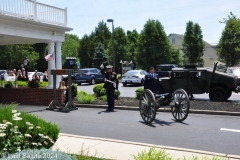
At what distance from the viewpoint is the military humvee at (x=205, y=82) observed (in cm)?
1405

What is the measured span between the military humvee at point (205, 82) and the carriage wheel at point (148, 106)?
5722mm

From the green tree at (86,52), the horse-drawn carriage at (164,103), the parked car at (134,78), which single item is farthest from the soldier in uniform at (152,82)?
the green tree at (86,52)

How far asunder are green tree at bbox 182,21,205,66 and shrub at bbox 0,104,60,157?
47265 millimetres

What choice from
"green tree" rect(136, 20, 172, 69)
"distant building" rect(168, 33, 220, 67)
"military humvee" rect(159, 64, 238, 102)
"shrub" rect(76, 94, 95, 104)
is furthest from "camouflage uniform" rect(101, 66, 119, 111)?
"distant building" rect(168, 33, 220, 67)

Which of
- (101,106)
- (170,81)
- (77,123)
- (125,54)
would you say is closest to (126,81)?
(170,81)

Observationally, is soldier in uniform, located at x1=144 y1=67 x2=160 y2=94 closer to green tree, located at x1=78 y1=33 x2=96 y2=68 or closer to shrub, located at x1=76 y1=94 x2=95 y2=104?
shrub, located at x1=76 y1=94 x2=95 y2=104

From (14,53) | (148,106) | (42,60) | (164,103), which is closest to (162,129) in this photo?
(148,106)

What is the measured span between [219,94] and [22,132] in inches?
441

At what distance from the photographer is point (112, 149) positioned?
630cm

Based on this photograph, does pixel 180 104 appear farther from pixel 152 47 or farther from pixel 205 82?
pixel 152 47

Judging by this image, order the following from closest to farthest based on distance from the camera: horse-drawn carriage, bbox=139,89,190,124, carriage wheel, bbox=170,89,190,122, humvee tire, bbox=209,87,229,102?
horse-drawn carriage, bbox=139,89,190,124
carriage wheel, bbox=170,89,190,122
humvee tire, bbox=209,87,229,102

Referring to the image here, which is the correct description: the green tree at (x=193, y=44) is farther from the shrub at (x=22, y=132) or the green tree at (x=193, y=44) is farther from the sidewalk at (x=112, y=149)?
the shrub at (x=22, y=132)

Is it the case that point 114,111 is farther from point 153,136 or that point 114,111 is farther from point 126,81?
point 126,81

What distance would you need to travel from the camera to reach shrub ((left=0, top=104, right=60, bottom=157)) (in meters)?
4.24
